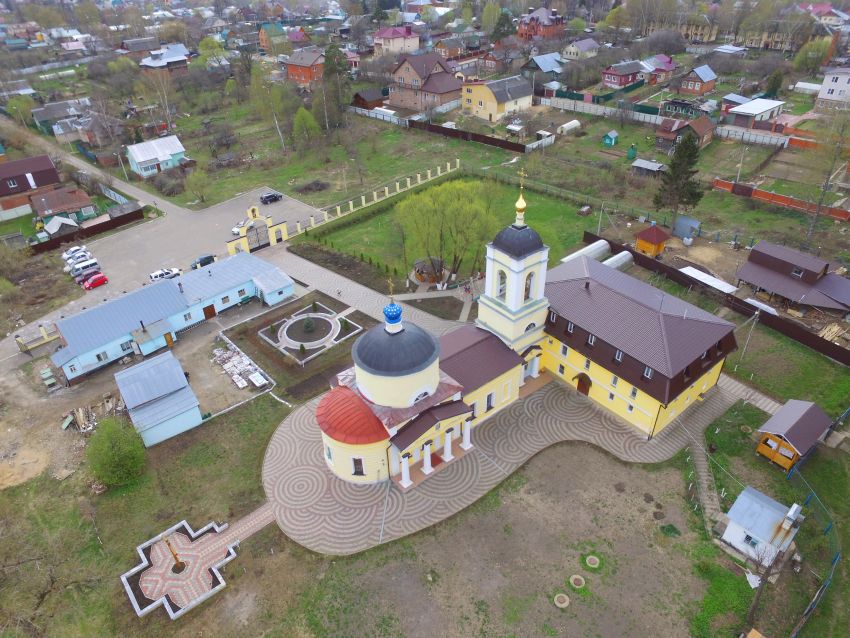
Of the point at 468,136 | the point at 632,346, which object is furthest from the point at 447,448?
the point at 468,136

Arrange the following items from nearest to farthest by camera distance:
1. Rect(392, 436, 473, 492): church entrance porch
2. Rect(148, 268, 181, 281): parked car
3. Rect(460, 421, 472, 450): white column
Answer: Rect(392, 436, 473, 492): church entrance porch, Rect(460, 421, 472, 450): white column, Rect(148, 268, 181, 281): parked car

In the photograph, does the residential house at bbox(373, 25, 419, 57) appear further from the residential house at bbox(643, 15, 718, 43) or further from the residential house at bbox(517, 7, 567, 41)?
the residential house at bbox(643, 15, 718, 43)

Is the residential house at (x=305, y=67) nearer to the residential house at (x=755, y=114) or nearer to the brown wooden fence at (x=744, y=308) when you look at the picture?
the residential house at (x=755, y=114)

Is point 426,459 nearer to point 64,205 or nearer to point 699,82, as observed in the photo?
point 64,205

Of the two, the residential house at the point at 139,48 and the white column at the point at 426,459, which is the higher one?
the residential house at the point at 139,48

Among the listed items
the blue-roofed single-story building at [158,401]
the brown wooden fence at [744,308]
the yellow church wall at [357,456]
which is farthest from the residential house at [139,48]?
the yellow church wall at [357,456]

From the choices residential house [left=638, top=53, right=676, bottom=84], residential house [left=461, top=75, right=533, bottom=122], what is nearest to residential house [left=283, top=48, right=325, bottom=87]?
residential house [left=461, top=75, right=533, bottom=122]
